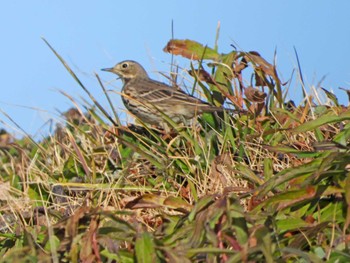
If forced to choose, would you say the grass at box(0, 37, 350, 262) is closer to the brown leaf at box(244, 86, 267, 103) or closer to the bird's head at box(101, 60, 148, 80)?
the brown leaf at box(244, 86, 267, 103)

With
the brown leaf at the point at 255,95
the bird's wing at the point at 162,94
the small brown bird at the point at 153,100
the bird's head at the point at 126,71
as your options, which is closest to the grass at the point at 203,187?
the brown leaf at the point at 255,95

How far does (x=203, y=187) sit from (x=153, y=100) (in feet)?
11.5

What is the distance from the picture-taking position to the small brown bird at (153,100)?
6336mm

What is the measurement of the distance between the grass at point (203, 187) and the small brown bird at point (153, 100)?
21 cm

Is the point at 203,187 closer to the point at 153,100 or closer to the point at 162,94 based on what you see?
the point at 162,94

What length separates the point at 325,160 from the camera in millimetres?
3883

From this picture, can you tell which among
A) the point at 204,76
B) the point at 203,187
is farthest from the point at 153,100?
the point at 203,187

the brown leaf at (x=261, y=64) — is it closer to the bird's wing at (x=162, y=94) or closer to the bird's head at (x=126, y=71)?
the bird's wing at (x=162, y=94)

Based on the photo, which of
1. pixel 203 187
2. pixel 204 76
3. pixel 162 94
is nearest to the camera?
pixel 203 187

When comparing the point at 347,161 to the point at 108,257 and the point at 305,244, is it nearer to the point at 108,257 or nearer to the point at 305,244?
the point at 305,244

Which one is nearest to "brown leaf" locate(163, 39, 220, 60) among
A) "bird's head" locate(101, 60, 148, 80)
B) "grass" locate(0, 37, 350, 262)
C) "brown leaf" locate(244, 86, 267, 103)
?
"grass" locate(0, 37, 350, 262)

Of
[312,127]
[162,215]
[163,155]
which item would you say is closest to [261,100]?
[163,155]

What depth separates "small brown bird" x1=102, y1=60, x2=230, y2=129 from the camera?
20.8ft

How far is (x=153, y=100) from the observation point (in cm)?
841
